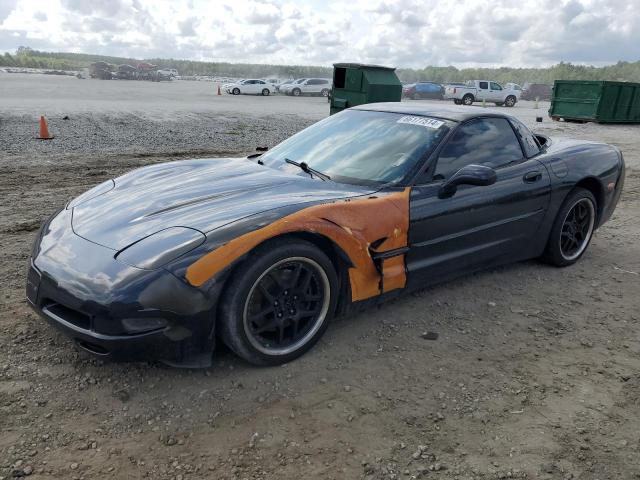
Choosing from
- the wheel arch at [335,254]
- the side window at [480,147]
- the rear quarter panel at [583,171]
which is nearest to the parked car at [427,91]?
the rear quarter panel at [583,171]

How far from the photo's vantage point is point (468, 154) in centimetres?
385

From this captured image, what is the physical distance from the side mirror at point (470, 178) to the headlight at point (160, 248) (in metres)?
1.69

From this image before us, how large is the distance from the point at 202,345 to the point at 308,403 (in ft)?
2.00

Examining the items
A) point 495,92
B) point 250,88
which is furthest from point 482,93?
point 250,88

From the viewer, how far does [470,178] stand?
11.2ft

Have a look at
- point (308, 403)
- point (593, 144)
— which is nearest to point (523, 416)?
point (308, 403)

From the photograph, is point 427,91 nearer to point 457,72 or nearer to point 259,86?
point 259,86

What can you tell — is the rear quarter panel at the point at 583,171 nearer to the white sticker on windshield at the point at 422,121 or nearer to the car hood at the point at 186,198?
the white sticker on windshield at the point at 422,121

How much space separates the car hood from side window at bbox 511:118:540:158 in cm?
172

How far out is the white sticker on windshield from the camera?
12.5 ft

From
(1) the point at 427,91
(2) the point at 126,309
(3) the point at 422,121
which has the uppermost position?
(3) the point at 422,121

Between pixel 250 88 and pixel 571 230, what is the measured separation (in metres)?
32.2

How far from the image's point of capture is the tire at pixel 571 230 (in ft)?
14.9

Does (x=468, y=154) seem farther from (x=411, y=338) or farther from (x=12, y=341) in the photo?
(x=12, y=341)
